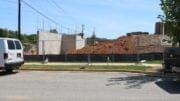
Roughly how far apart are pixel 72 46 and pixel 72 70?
33.9 metres

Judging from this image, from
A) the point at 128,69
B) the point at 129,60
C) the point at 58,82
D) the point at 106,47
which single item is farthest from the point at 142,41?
the point at 58,82

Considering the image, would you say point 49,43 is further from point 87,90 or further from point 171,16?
point 87,90

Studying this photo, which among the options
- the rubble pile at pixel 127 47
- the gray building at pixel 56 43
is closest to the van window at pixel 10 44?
the gray building at pixel 56 43

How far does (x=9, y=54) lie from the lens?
22609mm

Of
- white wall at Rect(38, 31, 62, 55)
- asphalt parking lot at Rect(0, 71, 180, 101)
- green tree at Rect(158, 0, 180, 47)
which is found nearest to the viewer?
asphalt parking lot at Rect(0, 71, 180, 101)

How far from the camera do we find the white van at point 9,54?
2230 cm

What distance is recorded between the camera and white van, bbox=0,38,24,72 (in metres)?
22.3

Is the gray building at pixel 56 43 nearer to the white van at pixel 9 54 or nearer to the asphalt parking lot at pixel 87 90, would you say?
the white van at pixel 9 54

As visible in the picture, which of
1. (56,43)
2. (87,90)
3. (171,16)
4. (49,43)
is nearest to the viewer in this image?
(87,90)

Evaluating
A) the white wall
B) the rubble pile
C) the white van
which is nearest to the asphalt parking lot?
the white van

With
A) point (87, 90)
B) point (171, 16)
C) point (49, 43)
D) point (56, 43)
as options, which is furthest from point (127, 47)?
point (87, 90)

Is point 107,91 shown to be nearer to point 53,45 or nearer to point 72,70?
point 72,70

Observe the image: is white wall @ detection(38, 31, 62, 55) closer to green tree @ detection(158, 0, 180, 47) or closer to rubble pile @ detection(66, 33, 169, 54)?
rubble pile @ detection(66, 33, 169, 54)

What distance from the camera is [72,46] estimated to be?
5953cm
